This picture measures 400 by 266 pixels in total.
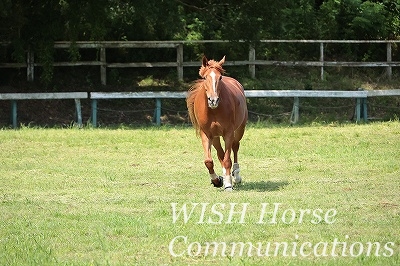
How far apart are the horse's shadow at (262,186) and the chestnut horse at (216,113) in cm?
25

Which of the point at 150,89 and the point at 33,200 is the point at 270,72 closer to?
the point at 150,89

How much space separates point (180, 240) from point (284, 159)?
8.64 metres

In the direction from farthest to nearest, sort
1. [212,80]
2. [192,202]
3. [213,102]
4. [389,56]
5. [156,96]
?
[389,56] < [156,96] < [212,80] < [213,102] < [192,202]

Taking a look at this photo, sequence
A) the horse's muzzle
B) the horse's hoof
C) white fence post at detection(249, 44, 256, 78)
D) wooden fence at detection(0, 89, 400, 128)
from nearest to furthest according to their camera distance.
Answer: the horse's muzzle → the horse's hoof → wooden fence at detection(0, 89, 400, 128) → white fence post at detection(249, 44, 256, 78)

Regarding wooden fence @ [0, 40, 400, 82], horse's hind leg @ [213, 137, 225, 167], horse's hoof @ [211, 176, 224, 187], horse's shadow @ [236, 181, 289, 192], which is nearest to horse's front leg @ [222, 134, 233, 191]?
horse's hoof @ [211, 176, 224, 187]

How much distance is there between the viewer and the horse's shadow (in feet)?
44.9

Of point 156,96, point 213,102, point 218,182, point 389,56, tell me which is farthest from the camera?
point 389,56

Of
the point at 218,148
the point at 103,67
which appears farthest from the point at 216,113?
the point at 103,67

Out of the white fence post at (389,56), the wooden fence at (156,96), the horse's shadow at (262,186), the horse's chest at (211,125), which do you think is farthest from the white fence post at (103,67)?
the horse's chest at (211,125)

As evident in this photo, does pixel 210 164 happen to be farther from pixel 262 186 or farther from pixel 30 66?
pixel 30 66

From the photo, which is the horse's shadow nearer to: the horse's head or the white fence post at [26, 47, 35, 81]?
the horse's head

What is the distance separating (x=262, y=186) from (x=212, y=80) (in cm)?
193

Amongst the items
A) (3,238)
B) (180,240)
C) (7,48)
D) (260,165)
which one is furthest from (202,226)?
(7,48)

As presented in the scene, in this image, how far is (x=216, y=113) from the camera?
1391cm
